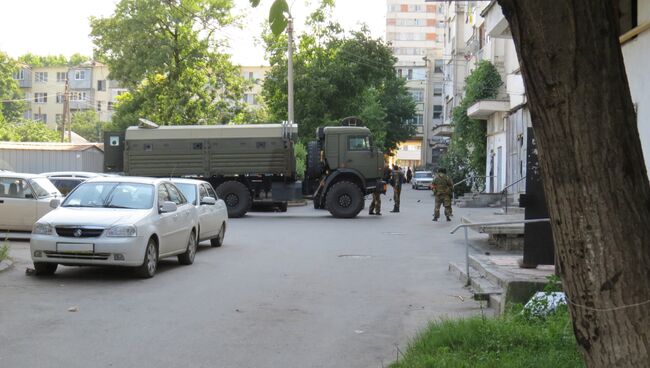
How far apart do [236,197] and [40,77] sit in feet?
280

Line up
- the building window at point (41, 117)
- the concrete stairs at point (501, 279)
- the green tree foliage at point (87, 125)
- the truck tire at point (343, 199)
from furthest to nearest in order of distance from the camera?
1. the building window at point (41, 117)
2. the green tree foliage at point (87, 125)
3. the truck tire at point (343, 199)
4. the concrete stairs at point (501, 279)

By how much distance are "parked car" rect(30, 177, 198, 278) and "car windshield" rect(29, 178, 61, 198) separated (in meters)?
4.44

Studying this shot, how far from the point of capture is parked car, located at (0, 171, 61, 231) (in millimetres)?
17031

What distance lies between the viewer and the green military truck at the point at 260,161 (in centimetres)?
2641

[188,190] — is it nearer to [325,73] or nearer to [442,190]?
[442,190]

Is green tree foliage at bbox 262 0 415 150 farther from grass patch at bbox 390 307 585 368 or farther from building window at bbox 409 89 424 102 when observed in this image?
building window at bbox 409 89 424 102

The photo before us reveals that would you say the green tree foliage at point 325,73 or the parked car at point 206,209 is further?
the green tree foliage at point 325,73

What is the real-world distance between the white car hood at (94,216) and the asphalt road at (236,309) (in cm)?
85

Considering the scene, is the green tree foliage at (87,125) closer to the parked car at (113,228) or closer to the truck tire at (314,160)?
the truck tire at (314,160)

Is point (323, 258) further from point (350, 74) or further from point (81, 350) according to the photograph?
point (350, 74)

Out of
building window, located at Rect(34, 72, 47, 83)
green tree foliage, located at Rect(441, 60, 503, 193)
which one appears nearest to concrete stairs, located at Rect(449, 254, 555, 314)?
green tree foliage, located at Rect(441, 60, 503, 193)

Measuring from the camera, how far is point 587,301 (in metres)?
3.58

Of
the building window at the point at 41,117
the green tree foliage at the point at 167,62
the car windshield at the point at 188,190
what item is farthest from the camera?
the building window at the point at 41,117

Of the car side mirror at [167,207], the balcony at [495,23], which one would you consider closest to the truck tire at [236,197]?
the balcony at [495,23]
